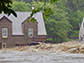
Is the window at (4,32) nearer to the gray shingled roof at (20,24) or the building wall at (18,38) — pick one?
the building wall at (18,38)

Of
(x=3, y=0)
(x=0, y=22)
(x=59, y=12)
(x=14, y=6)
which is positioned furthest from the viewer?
(x=59, y=12)

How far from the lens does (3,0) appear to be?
2.06m

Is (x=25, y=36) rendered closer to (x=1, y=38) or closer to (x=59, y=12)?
(x=1, y=38)

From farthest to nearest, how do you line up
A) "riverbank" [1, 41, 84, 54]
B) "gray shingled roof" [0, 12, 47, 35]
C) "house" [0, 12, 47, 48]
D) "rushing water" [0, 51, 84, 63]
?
"gray shingled roof" [0, 12, 47, 35]
"house" [0, 12, 47, 48]
"riverbank" [1, 41, 84, 54]
"rushing water" [0, 51, 84, 63]

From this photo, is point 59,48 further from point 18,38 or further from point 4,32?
point 4,32

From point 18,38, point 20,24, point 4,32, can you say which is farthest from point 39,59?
point 20,24

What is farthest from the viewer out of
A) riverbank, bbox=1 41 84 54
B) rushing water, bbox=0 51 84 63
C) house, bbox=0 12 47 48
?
house, bbox=0 12 47 48

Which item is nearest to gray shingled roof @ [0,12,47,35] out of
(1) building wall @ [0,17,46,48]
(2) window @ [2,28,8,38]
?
(1) building wall @ [0,17,46,48]

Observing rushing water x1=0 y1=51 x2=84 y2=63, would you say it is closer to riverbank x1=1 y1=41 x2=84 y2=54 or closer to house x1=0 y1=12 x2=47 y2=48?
riverbank x1=1 y1=41 x2=84 y2=54

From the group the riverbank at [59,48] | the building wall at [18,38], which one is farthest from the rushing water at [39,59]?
the building wall at [18,38]

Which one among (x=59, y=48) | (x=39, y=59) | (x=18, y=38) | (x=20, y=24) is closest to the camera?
(x=39, y=59)

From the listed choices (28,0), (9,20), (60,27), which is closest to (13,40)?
(9,20)

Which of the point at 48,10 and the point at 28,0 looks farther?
the point at 28,0

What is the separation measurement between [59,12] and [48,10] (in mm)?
39604
